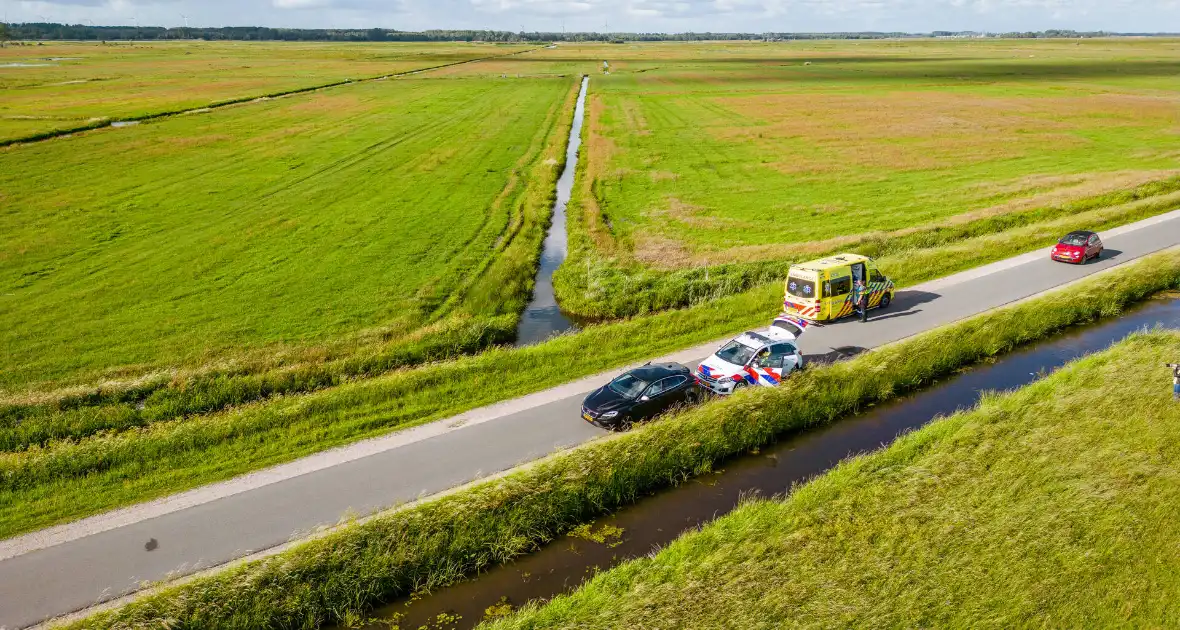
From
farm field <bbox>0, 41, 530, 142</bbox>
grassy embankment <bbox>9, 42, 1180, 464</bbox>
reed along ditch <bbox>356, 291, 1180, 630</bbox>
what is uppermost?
farm field <bbox>0, 41, 530, 142</bbox>

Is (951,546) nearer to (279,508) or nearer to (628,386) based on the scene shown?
(628,386)

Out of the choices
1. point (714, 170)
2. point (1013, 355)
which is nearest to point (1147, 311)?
point (1013, 355)

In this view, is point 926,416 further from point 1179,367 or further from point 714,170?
point 714,170

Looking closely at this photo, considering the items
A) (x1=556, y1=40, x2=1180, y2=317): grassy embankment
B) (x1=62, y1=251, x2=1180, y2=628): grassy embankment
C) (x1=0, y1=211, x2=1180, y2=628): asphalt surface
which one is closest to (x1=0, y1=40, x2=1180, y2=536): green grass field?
(x1=556, y1=40, x2=1180, y2=317): grassy embankment

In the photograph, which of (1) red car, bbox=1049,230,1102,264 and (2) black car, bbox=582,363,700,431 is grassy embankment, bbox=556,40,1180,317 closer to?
(1) red car, bbox=1049,230,1102,264

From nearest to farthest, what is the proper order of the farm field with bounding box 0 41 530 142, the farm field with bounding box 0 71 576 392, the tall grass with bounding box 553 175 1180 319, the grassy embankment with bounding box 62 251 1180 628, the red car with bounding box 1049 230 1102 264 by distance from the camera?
the grassy embankment with bounding box 62 251 1180 628 < the farm field with bounding box 0 71 576 392 < the tall grass with bounding box 553 175 1180 319 < the red car with bounding box 1049 230 1102 264 < the farm field with bounding box 0 41 530 142
